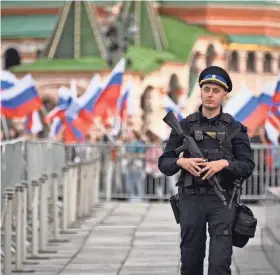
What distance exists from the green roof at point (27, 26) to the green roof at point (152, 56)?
6.60 meters

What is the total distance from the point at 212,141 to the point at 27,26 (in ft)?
262

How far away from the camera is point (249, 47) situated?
95.4 m

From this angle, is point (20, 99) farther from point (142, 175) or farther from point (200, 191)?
point (200, 191)

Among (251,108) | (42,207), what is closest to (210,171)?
(42,207)

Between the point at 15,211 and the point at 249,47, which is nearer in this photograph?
the point at 15,211

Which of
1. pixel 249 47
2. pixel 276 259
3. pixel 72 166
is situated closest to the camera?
pixel 276 259

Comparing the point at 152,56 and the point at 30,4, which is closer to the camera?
the point at 152,56

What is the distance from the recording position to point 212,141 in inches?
500

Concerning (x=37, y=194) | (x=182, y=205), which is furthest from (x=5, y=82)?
→ (x=182, y=205)

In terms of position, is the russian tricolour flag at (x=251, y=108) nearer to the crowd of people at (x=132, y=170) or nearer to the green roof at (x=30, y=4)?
the crowd of people at (x=132, y=170)

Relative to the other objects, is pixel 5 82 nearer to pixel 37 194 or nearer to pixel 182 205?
pixel 37 194

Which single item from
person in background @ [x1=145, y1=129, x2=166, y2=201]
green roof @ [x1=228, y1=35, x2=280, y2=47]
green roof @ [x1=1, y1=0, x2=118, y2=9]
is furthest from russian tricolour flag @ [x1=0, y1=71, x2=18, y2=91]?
green roof @ [x1=228, y1=35, x2=280, y2=47]

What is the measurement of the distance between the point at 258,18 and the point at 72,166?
234 feet

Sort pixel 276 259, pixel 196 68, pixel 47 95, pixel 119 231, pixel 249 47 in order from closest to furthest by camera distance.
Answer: pixel 276 259 → pixel 119 231 → pixel 47 95 → pixel 196 68 → pixel 249 47
